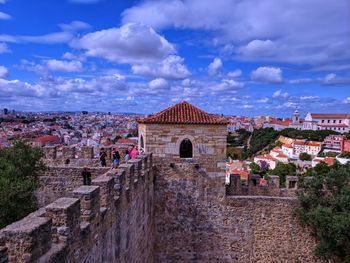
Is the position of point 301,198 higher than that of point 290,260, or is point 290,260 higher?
point 301,198

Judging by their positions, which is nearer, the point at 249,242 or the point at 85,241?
the point at 85,241

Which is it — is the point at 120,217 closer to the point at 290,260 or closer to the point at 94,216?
the point at 94,216

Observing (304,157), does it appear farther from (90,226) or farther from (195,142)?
(90,226)

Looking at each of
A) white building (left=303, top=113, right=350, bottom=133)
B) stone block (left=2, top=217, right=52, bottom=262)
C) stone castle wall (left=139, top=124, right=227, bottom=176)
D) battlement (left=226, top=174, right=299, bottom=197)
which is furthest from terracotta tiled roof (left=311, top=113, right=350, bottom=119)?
stone block (left=2, top=217, right=52, bottom=262)

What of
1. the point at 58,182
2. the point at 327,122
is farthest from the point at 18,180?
the point at 327,122

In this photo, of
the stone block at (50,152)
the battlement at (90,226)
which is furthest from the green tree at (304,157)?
the battlement at (90,226)

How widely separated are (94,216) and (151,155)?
531cm

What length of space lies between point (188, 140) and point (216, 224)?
267cm

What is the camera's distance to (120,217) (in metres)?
6.65

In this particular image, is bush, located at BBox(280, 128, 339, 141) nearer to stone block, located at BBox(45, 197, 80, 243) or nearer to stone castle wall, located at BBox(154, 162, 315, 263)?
stone castle wall, located at BBox(154, 162, 315, 263)

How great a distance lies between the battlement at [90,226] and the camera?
347cm

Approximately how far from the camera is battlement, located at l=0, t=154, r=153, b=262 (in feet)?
11.4

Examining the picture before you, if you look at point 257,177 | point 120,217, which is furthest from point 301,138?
point 120,217

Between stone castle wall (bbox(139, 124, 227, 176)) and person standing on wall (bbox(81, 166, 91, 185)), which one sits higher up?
stone castle wall (bbox(139, 124, 227, 176))
